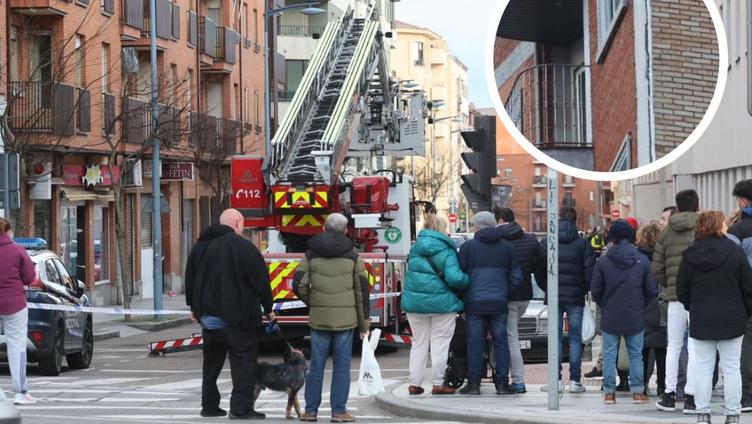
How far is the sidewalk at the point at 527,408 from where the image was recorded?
11.7 metres

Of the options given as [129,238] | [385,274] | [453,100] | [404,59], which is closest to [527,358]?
[385,274]

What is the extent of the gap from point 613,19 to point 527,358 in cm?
1519

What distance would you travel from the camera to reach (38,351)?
18.4 meters

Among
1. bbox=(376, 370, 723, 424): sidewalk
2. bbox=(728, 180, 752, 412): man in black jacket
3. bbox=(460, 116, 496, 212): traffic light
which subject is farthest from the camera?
bbox=(460, 116, 496, 212): traffic light

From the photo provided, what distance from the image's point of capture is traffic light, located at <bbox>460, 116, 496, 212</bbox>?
1329cm

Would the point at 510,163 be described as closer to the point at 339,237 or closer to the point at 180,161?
the point at 339,237

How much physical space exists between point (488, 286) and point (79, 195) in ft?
83.3

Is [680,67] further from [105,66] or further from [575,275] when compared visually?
[105,66]

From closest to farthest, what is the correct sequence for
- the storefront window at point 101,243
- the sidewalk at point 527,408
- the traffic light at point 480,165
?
the sidewalk at point 527,408 < the traffic light at point 480,165 < the storefront window at point 101,243

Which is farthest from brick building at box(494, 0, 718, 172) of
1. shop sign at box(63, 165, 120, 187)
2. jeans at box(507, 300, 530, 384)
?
shop sign at box(63, 165, 120, 187)

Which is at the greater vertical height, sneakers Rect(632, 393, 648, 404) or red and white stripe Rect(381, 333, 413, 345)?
sneakers Rect(632, 393, 648, 404)

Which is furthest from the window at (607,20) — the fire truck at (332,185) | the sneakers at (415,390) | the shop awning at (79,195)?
the shop awning at (79,195)

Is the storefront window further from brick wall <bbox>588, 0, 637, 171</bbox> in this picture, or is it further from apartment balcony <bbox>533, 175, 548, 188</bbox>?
brick wall <bbox>588, 0, 637, 171</bbox>

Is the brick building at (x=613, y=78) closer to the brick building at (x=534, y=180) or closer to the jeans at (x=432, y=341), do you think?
the brick building at (x=534, y=180)
